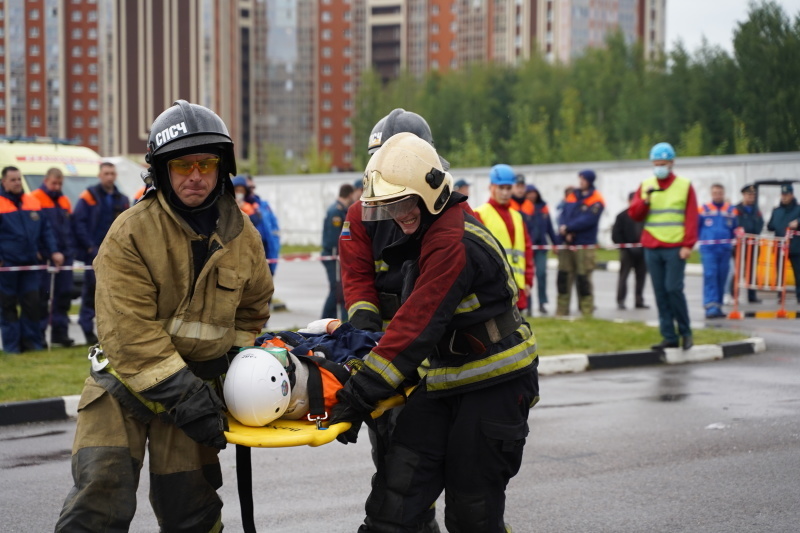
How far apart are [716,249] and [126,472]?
46.2 feet

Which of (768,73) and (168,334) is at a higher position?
(768,73)

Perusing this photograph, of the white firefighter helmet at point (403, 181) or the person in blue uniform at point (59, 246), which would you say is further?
the person in blue uniform at point (59, 246)

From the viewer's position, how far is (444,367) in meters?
4.14

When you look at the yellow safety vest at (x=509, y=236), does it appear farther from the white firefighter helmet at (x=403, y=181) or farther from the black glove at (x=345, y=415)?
the black glove at (x=345, y=415)

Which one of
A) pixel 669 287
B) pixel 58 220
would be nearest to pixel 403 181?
pixel 669 287

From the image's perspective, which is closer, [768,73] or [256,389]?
[256,389]

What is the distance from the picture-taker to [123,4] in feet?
357

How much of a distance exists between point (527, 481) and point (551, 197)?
28901mm

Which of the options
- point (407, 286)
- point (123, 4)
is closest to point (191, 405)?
point (407, 286)

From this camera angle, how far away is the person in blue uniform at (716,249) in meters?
16.2

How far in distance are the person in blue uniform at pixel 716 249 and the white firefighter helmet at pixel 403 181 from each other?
12699 millimetres

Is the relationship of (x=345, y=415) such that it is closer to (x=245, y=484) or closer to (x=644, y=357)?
(x=245, y=484)

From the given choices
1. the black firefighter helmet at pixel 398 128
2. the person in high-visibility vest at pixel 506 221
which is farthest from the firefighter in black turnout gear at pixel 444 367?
the person in high-visibility vest at pixel 506 221

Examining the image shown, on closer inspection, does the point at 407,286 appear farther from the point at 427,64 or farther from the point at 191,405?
the point at 427,64
